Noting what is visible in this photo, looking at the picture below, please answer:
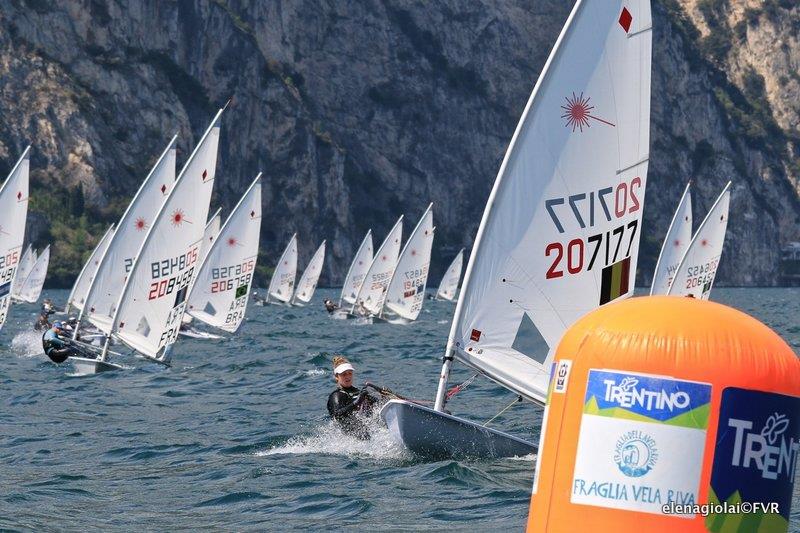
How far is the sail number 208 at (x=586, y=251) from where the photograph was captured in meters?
12.7

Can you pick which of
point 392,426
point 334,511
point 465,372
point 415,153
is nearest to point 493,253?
point 392,426

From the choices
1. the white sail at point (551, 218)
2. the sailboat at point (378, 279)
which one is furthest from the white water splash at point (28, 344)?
the sailboat at point (378, 279)

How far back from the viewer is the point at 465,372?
25547 millimetres

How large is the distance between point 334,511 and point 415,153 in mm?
124857

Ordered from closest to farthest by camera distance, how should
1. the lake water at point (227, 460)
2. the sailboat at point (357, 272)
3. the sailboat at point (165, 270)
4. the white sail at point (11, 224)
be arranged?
the lake water at point (227, 460) < the sailboat at point (165, 270) < the white sail at point (11, 224) < the sailboat at point (357, 272)

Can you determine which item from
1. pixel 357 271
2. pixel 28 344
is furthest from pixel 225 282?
pixel 357 271

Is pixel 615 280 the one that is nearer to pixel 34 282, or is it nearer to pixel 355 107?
pixel 34 282

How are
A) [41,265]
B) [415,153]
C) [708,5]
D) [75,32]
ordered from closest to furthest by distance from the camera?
[41,265], [75,32], [415,153], [708,5]

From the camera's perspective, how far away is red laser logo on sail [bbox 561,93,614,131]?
12875 mm

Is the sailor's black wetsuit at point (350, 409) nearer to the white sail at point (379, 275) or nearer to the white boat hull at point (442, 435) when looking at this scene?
the white boat hull at point (442, 435)

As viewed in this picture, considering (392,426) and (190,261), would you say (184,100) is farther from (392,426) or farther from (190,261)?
(392,426)

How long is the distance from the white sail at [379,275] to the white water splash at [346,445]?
40757 mm

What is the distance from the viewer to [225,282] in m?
37.4

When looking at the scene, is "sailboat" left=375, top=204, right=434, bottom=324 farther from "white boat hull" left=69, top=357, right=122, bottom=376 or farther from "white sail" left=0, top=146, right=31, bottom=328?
"white boat hull" left=69, top=357, right=122, bottom=376
